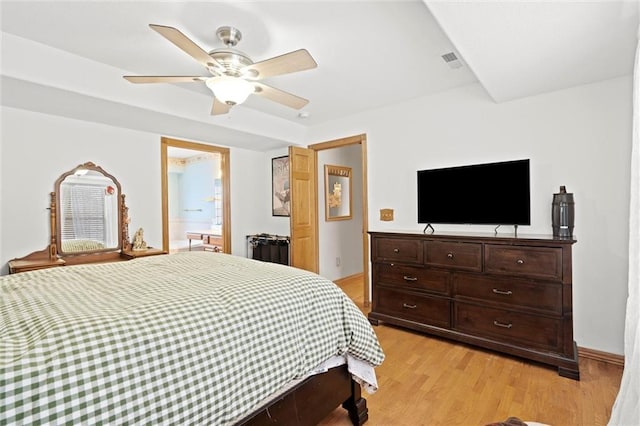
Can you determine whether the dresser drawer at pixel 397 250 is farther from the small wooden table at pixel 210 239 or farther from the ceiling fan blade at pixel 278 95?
the small wooden table at pixel 210 239

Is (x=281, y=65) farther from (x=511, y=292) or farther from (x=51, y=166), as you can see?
(x=51, y=166)

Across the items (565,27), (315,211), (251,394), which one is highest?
(565,27)

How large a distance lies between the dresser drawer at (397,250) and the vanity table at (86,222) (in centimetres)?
240

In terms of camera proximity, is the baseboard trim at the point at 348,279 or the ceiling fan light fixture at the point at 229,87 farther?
the baseboard trim at the point at 348,279

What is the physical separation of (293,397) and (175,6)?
230 cm

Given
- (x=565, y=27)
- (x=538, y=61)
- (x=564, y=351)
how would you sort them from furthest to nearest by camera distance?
(x=564, y=351)
(x=538, y=61)
(x=565, y=27)

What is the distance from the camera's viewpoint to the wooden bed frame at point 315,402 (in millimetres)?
1362

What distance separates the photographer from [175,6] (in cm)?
188

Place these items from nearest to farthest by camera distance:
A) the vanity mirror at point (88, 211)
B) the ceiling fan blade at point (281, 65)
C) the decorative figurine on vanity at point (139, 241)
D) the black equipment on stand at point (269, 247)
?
the ceiling fan blade at point (281, 65) < the vanity mirror at point (88, 211) < the decorative figurine on vanity at point (139, 241) < the black equipment on stand at point (269, 247)

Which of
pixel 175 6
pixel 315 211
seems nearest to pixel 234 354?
pixel 175 6

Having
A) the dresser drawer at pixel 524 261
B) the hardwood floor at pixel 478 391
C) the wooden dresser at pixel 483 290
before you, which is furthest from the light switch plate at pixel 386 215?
the hardwood floor at pixel 478 391

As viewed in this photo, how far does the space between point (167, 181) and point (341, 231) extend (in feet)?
9.04

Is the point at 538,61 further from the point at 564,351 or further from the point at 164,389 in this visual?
the point at 164,389

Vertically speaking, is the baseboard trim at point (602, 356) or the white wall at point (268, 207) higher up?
the white wall at point (268, 207)
